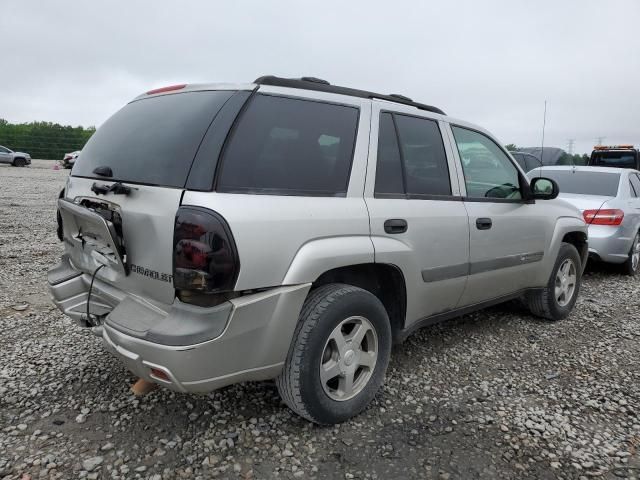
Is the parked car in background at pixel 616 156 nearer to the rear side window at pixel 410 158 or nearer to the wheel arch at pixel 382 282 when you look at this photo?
the rear side window at pixel 410 158

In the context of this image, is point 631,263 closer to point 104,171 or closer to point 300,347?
point 300,347

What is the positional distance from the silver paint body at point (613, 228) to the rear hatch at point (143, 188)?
527 centimetres

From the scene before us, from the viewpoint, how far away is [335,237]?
8.22 ft

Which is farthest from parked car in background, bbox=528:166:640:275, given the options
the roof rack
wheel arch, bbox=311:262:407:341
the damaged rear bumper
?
the damaged rear bumper

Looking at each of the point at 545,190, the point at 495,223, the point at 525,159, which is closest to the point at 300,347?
the point at 495,223

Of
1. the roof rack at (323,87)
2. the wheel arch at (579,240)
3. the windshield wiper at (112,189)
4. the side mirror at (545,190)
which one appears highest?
the roof rack at (323,87)

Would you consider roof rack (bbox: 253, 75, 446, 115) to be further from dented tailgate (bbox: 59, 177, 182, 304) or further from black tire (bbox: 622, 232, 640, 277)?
black tire (bbox: 622, 232, 640, 277)

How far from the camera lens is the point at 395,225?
2.80 meters

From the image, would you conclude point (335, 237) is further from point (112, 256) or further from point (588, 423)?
point (588, 423)

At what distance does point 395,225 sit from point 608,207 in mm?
4645

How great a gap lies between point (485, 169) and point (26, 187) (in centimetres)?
1695

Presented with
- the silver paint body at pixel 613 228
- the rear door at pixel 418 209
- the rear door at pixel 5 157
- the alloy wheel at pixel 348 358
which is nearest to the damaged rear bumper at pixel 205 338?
the alloy wheel at pixel 348 358

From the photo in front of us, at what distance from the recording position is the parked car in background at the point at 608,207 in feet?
20.2

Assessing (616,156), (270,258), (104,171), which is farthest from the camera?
(616,156)
